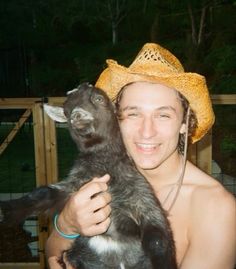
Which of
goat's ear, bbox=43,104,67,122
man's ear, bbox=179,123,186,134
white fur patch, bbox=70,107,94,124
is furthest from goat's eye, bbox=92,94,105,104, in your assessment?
man's ear, bbox=179,123,186,134

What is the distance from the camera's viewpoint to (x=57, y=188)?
282 cm

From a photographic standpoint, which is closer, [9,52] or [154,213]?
[154,213]

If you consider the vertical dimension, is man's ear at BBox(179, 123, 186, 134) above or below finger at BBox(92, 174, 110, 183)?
above

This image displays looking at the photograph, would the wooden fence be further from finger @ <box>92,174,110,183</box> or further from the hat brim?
finger @ <box>92,174,110,183</box>

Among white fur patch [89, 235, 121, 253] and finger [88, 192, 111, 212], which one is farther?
white fur patch [89, 235, 121, 253]

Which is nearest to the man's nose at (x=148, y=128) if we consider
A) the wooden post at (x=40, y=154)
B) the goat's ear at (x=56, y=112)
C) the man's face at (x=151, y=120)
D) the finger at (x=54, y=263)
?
the man's face at (x=151, y=120)

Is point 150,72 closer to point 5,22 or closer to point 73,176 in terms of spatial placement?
point 73,176

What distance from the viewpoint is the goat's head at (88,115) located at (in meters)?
2.83

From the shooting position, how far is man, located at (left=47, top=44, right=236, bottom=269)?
259 cm

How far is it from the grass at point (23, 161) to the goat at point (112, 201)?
12.6 ft

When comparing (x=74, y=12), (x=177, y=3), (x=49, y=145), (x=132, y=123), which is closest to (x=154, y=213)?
(x=132, y=123)

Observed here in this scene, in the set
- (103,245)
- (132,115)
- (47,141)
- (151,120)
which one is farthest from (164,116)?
(47,141)

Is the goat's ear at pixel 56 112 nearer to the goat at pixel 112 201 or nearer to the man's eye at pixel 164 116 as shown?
the goat at pixel 112 201

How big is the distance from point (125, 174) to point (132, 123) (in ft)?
1.39
